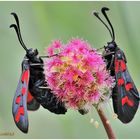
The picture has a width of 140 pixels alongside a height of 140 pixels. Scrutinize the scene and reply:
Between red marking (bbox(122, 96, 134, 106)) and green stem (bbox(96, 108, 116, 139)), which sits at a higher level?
red marking (bbox(122, 96, 134, 106))

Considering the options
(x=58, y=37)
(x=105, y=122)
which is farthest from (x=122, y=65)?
(x=58, y=37)

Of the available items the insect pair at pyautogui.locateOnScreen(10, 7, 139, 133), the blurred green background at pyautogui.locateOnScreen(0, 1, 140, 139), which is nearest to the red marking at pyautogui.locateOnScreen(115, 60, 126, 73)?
the insect pair at pyautogui.locateOnScreen(10, 7, 139, 133)

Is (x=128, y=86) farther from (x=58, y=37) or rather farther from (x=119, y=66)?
(x=58, y=37)

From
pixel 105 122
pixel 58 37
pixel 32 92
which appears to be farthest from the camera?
pixel 58 37

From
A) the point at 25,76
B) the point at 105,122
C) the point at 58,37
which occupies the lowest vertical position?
the point at 105,122

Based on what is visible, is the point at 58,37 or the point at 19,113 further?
the point at 58,37

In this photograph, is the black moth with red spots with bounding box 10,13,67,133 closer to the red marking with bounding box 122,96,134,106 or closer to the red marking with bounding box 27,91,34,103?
the red marking with bounding box 27,91,34,103

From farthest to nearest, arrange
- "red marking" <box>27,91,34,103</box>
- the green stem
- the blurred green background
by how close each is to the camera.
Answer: the blurred green background < "red marking" <box>27,91,34,103</box> < the green stem

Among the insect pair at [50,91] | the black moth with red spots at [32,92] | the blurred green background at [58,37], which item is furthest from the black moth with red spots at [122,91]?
the blurred green background at [58,37]
